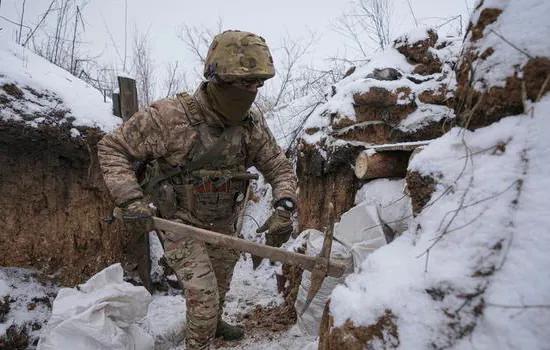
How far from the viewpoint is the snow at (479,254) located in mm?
921

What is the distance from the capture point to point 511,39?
46.7 inches

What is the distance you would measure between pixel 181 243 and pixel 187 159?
573 millimetres

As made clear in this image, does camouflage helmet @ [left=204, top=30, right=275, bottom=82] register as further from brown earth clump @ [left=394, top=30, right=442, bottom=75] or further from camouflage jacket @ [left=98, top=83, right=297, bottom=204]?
brown earth clump @ [left=394, top=30, right=442, bottom=75]

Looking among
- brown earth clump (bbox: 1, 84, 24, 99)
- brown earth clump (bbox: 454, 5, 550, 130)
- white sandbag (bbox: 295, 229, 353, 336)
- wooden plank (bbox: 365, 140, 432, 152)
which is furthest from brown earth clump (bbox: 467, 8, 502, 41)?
brown earth clump (bbox: 1, 84, 24, 99)

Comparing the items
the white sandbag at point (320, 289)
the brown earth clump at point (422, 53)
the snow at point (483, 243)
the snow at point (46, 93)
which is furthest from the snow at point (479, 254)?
the snow at point (46, 93)

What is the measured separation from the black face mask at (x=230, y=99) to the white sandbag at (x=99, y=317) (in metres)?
1.28

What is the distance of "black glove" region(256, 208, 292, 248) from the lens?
8.07 ft

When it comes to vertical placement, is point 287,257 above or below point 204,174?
below

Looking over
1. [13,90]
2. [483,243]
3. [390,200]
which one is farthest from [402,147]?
[13,90]

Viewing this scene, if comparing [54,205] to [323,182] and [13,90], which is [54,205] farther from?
[323,182]

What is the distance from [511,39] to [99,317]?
2.45 meters

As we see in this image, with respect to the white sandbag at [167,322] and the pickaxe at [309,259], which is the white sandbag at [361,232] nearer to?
the pickaxe at [309,259]

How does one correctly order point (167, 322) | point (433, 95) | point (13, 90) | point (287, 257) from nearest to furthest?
point (287, 257)
point (13, 90)
point (167, 322)
point (433, 95)

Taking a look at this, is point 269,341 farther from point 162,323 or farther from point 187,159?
point 187,159
